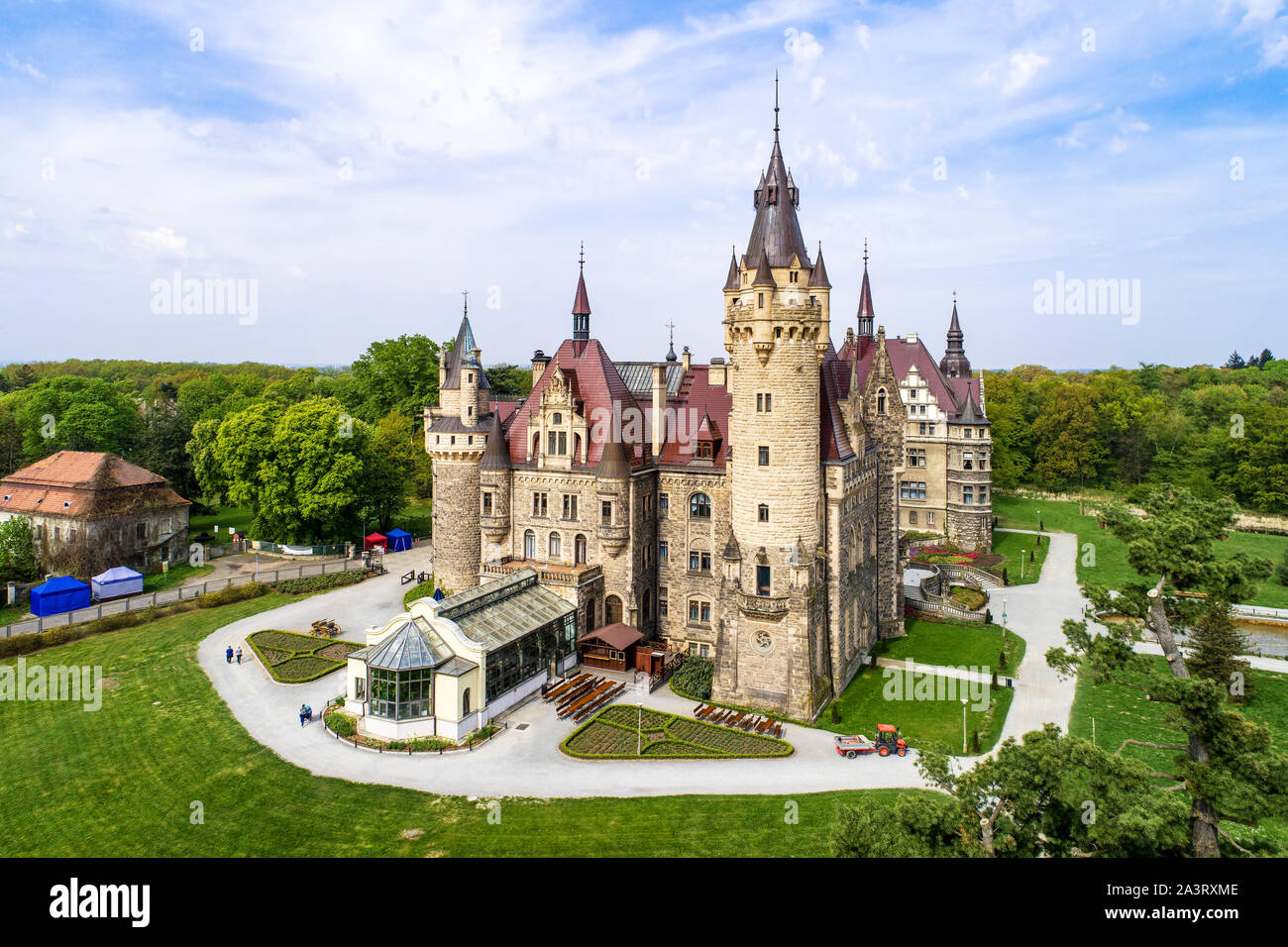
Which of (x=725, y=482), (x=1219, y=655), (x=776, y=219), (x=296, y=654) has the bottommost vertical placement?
(x=296, y=654)

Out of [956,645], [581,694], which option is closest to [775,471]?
[581,694]

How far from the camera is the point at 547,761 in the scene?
2866 cm

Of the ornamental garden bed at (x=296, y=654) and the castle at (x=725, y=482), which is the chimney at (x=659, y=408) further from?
the ornamental garden bed at (x=296, y=654)

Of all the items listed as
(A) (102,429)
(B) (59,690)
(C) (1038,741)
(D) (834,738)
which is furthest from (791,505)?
(A) (102,429)

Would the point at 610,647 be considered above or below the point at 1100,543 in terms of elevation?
below

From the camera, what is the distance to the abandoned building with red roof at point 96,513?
5169 cm

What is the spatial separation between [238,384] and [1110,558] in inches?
3597

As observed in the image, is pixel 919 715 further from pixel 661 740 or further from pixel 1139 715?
pixel 661 740

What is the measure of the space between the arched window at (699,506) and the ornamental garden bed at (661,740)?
10928 mm

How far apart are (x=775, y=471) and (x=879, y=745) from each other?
11.7m

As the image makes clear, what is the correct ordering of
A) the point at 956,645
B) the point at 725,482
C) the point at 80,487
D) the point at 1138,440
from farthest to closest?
the point at 1138,440 → the point at 80,487 → the point at 956,645 → the point at 725,482

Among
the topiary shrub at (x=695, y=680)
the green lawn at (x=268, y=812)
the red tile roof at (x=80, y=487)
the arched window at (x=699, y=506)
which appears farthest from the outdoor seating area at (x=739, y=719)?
the red tile roof at (x=80, y=487)

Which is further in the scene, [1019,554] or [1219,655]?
[1019,554]
